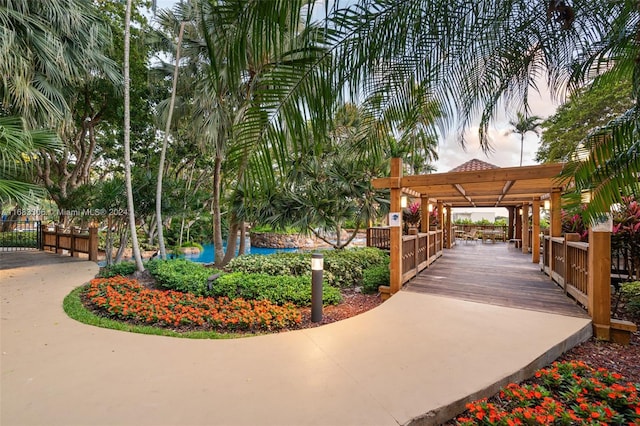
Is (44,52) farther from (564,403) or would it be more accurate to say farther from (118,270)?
(564,403)

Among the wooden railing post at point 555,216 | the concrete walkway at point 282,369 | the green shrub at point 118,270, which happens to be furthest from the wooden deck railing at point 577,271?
the green shrub at point 118,270

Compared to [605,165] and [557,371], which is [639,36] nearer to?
[605,165]

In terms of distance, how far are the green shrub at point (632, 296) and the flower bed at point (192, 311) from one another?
5.37 m

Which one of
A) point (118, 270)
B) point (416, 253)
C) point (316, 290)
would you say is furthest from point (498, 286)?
point (118, 270)

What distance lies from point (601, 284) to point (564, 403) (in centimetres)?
227

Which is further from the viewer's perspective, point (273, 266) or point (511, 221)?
point (511, 221)

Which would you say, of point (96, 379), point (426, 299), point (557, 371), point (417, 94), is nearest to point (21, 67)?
point (96, 379)

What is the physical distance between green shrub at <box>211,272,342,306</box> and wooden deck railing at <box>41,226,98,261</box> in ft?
21.6

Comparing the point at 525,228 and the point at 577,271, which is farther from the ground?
the point at 525,228

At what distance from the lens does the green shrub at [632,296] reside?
475 cm

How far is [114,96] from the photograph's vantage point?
9180 mm

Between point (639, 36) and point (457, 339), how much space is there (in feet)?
9.88

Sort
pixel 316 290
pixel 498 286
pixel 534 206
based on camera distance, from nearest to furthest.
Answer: pixel 316 290
pixel 498 286
pixel 534 206

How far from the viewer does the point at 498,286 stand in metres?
5.69
